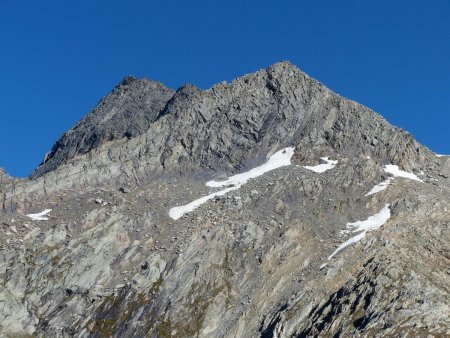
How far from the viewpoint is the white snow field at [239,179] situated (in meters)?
147

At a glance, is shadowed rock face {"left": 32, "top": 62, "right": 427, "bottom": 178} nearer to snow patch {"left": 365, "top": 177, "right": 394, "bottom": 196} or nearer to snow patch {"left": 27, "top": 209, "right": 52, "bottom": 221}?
snow patch {"left": 365, "top": 177, "right": 394, "bottom": 196}

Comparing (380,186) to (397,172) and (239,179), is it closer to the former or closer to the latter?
(397,172)

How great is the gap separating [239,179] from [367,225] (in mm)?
34029

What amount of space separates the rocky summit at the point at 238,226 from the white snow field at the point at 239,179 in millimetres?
506

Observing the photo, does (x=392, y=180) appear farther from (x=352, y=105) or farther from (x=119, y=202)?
(x=119, y=202)

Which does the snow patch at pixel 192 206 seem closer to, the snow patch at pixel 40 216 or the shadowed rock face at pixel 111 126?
the snow patch at pixel 40 216

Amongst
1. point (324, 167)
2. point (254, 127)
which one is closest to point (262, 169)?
point (324, 167)

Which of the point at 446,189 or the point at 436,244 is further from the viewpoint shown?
the point at 446,189

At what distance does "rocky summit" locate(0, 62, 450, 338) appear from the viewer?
114 metres

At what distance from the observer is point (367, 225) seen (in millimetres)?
134250

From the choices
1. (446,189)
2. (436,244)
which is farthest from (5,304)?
(446,189)

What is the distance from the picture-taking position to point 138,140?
169500 millimetres

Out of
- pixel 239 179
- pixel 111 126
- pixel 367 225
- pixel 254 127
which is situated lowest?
pixel 367 225

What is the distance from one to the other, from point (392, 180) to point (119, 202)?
187 ft
